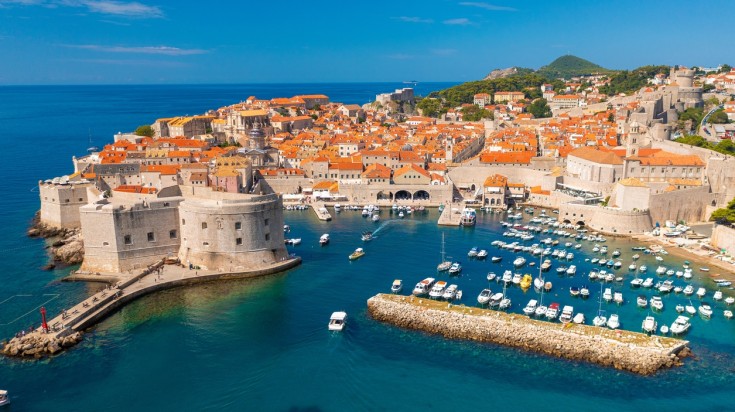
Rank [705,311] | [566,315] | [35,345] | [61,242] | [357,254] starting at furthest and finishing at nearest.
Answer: [61,242]
[357,254]
[705,311]
[566,315]
[35,345]

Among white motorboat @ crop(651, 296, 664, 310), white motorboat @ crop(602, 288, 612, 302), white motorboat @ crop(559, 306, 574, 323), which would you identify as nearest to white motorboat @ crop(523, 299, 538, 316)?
white motorboat @ crop(559, 306, 574, 323)

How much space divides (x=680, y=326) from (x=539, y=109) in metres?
63.1

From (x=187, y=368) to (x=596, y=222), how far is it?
86.7 ft

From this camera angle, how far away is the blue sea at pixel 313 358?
16.1 metres

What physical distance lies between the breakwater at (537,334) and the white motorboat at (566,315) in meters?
1.10

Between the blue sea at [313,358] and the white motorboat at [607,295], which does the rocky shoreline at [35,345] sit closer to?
the blue sea at [313,358]

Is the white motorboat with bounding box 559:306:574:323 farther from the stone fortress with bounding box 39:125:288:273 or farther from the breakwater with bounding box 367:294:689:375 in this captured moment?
the stone fortress with bounding box 39:125:288:273

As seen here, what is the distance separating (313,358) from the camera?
60.4 ft

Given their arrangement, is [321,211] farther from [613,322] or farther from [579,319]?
[613,322]

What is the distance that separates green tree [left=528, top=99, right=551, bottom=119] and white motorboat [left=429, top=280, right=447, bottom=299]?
198ft

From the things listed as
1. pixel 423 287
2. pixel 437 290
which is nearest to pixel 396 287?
pixel 423 287

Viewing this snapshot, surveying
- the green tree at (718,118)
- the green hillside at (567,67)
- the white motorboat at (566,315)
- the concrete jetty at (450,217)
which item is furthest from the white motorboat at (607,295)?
the green hillside at (567,67)

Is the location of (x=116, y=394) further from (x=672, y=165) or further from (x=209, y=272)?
(x=672, y=165)

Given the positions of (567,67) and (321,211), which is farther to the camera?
(567,67)
